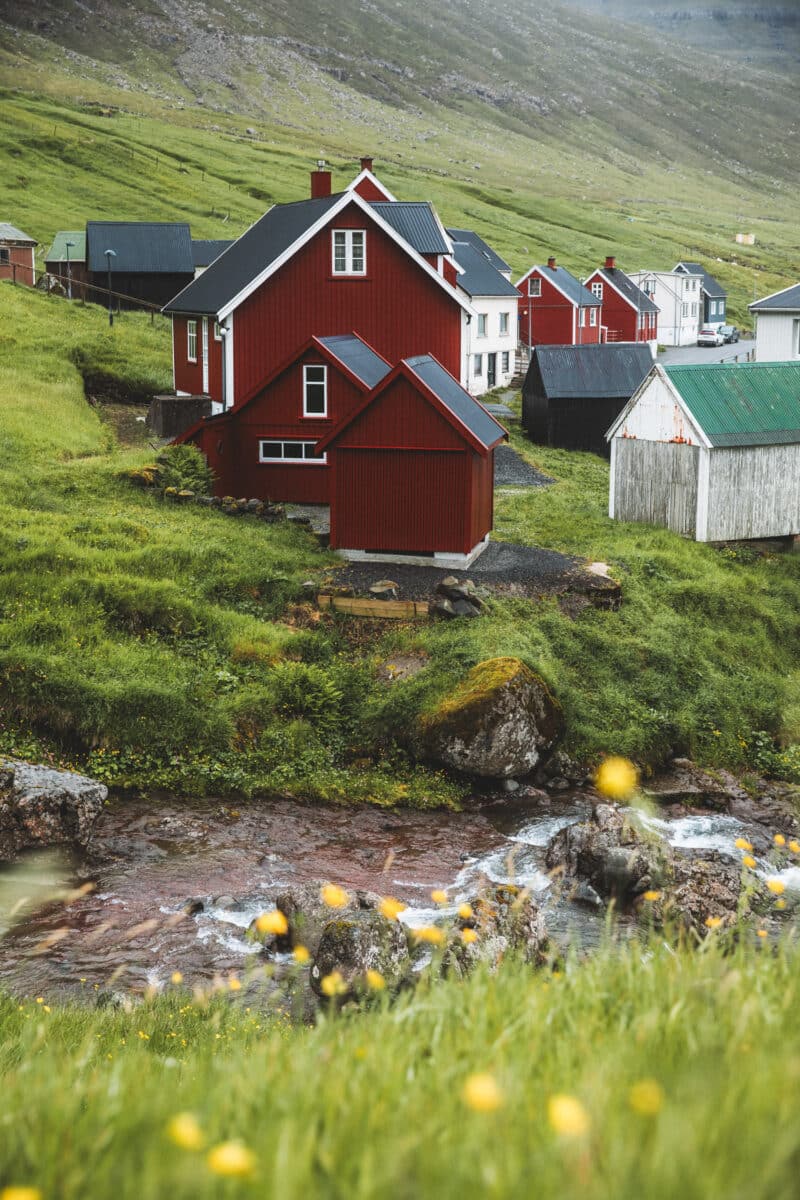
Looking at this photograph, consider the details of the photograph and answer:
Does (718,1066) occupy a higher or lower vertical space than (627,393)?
lower

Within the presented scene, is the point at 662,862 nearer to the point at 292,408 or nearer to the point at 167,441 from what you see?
the point at 292,408

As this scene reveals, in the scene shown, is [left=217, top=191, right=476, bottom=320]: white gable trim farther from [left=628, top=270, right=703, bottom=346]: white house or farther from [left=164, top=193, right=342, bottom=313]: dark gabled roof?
[left=628, top=270, right=703, bottom=346]: white house

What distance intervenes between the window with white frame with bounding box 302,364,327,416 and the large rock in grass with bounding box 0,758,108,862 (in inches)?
705

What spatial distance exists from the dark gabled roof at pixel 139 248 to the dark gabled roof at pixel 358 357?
1802 inches

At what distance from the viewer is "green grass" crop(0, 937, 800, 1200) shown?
10.3ft

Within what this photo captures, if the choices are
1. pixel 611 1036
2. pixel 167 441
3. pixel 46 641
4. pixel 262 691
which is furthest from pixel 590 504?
pixel 611 1036

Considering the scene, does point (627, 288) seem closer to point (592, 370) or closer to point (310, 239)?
point (592, 370)

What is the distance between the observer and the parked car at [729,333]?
343 ft

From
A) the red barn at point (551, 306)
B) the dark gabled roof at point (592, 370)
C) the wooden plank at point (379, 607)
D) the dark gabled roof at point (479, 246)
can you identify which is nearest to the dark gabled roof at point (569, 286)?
the red barn at point (551, 306)

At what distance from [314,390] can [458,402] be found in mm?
6125

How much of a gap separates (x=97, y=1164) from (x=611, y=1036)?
1.89 m

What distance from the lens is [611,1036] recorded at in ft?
14.4

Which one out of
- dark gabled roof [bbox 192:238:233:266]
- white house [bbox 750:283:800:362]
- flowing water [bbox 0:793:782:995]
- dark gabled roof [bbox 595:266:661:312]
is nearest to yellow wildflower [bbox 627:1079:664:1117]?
flowing water [bbox 0:793:782:995]

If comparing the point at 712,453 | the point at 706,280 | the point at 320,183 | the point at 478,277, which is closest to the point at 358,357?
the point at 712,453
